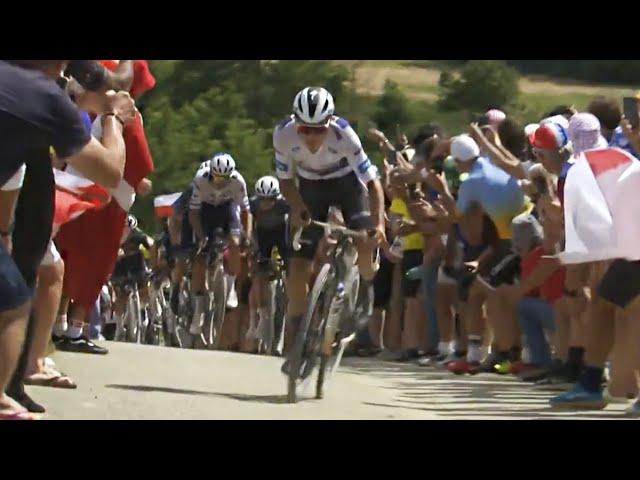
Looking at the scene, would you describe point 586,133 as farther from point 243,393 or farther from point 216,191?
point 216,191

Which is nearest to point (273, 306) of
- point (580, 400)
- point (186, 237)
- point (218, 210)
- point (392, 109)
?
point (218, 210)

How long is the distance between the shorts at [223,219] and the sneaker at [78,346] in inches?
299

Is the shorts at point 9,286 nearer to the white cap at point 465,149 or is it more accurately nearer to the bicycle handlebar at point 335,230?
the bicycle handlebar at point 335,230

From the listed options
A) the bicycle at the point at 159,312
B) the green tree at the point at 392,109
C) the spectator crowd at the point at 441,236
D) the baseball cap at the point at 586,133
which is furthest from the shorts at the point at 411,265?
the green tree at the point at 392,109

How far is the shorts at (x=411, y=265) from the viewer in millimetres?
15180

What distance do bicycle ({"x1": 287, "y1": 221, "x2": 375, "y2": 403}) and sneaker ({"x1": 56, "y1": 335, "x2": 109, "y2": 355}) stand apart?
1.96 m

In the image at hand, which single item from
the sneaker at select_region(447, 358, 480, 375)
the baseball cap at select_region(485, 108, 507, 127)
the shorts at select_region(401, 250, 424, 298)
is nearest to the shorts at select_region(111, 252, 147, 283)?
the shorts at select_region(401, 250, 424, 298)

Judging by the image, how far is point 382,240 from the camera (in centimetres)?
1115

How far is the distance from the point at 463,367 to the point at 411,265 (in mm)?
1808

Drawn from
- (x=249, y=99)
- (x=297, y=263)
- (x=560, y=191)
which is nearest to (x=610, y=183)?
(x=560, y=191)

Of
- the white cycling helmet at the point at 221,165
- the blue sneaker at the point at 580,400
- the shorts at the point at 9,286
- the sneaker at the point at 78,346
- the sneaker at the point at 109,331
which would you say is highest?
the white cycling helmet at the point at 221,165

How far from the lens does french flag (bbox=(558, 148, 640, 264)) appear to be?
9.91 metres
